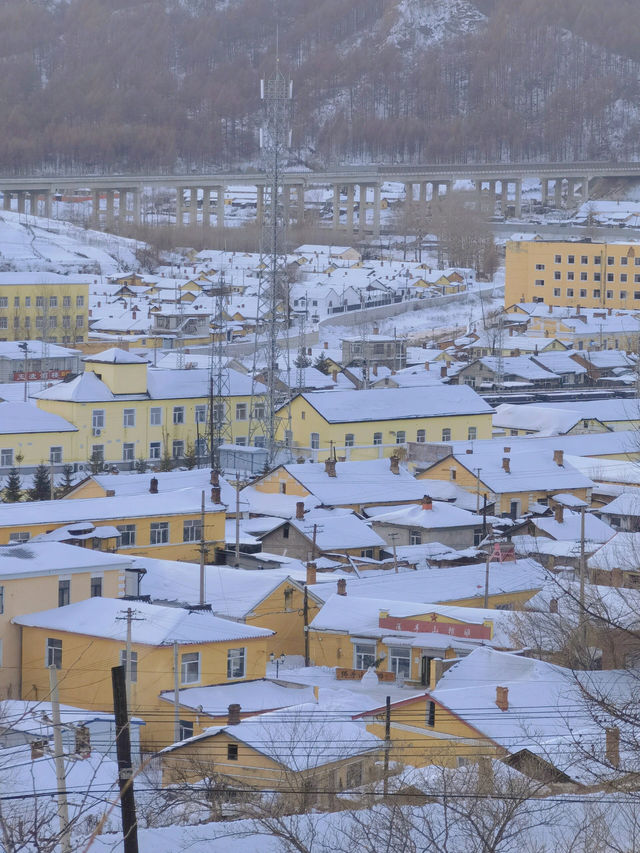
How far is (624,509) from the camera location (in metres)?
16.7

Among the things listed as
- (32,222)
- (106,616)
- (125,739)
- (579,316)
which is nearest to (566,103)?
(32,222)

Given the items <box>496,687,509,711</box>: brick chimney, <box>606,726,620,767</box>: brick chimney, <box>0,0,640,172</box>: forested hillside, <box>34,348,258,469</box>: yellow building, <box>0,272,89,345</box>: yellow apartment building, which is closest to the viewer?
<box>606,726,620,767</box>: brick chimney

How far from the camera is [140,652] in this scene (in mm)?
10039

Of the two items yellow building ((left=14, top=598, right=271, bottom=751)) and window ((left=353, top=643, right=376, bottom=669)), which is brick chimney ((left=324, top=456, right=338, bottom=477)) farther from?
yellow building ((left=14, top=598, right=271, bottom=751))

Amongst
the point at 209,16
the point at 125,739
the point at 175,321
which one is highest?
the point at 209,16

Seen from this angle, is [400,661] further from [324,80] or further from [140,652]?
[324,80]

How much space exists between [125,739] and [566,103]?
77896 mm

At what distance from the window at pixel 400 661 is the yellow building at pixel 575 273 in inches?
1159

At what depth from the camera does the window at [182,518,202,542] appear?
1511 centimetres

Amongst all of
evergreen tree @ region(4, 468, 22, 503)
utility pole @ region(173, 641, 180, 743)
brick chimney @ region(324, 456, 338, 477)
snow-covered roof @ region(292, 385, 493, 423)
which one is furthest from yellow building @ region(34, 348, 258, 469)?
utility pole @ region(173, 641, 180, 743)

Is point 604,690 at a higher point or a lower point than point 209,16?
lower

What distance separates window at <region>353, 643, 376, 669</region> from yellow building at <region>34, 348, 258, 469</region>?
10423 millimetres

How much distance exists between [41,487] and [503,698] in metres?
10.6

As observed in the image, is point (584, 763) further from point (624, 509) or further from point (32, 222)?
point (32, 222)
